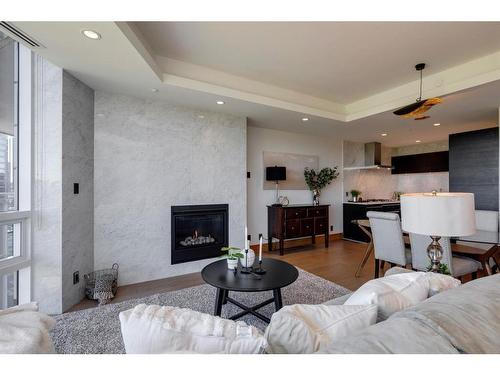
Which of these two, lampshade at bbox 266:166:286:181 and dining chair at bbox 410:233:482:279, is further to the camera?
lampshade at bbox 266:166:286:181

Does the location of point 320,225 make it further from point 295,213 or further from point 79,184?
point 79,184

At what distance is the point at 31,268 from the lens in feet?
7.08

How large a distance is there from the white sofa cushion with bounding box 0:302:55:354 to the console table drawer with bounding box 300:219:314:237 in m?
3.98

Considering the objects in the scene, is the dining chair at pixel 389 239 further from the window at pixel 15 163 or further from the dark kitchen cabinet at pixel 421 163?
the dark kitchen cabinet at pixel 421 163

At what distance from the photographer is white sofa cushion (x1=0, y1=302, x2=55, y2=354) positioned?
621 mm

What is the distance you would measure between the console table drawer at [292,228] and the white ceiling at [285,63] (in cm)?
178

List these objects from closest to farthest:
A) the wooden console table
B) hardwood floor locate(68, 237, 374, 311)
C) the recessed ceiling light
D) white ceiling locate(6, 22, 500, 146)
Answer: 1. the recessed ceiling light
2. white ceiling locate(6, 22, 500, 146)
3. hardwood floor locate(68, 237, 374, 311)
4. the wooden console table

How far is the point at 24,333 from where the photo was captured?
0.67 metres

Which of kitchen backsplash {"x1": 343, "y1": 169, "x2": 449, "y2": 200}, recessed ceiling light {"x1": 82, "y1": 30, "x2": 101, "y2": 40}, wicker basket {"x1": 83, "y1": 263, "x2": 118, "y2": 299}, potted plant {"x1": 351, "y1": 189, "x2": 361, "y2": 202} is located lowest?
wicker basket {"x1": 83, "y1": 263, "x2": 118, "y2": 299}

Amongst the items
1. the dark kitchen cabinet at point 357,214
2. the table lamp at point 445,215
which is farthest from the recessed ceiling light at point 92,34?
the dark kitchen cabinet at point 357,214

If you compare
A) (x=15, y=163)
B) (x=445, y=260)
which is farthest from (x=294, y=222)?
(x=15, y=163)

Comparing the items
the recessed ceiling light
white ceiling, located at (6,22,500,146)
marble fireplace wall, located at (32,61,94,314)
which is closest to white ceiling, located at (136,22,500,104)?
white ceiling, located at (6,22,500,146)

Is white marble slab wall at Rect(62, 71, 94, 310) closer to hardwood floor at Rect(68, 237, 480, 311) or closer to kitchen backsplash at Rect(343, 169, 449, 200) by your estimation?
hardwood floor at Rect(68, 237, 480, 311)

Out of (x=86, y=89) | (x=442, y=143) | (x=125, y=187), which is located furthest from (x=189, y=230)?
(x=442, y=143)
